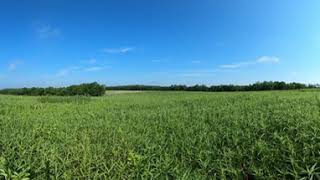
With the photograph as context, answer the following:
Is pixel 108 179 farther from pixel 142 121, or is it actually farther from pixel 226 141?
pixel 142 121

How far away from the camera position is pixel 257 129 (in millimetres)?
7453

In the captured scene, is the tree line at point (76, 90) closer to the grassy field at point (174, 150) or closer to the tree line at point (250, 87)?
the tree line at point (250, 87)

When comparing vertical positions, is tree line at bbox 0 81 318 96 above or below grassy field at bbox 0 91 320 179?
above

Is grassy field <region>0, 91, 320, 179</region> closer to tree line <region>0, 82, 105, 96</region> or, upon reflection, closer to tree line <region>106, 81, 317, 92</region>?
tree line <region>0, 82, 105, 96</region>

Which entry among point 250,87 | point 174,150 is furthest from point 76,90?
point 174,150

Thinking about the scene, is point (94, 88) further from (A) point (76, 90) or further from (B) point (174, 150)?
(B) point (174, 150)

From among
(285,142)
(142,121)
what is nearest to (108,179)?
(285,142)

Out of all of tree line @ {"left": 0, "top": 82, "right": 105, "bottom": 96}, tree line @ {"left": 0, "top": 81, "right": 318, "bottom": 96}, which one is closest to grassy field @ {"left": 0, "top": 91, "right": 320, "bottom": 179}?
tree line @ {"left": 0, "top": 81, "right": 318, "bottom": 96}

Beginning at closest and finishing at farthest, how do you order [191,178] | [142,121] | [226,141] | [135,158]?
[191,178], [135,158], [226,141], [142,121]

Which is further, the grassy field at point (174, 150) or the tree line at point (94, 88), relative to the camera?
the tree line at point (94, 88)

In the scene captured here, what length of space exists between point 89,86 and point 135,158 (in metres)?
31.4

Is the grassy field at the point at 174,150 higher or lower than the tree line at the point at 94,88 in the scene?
lower

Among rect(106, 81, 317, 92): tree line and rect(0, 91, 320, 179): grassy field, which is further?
rect(106, 81, 317, 92): tree line

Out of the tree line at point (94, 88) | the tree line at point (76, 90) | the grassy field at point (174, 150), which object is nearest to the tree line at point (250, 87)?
the tree line at point (94, 88)
